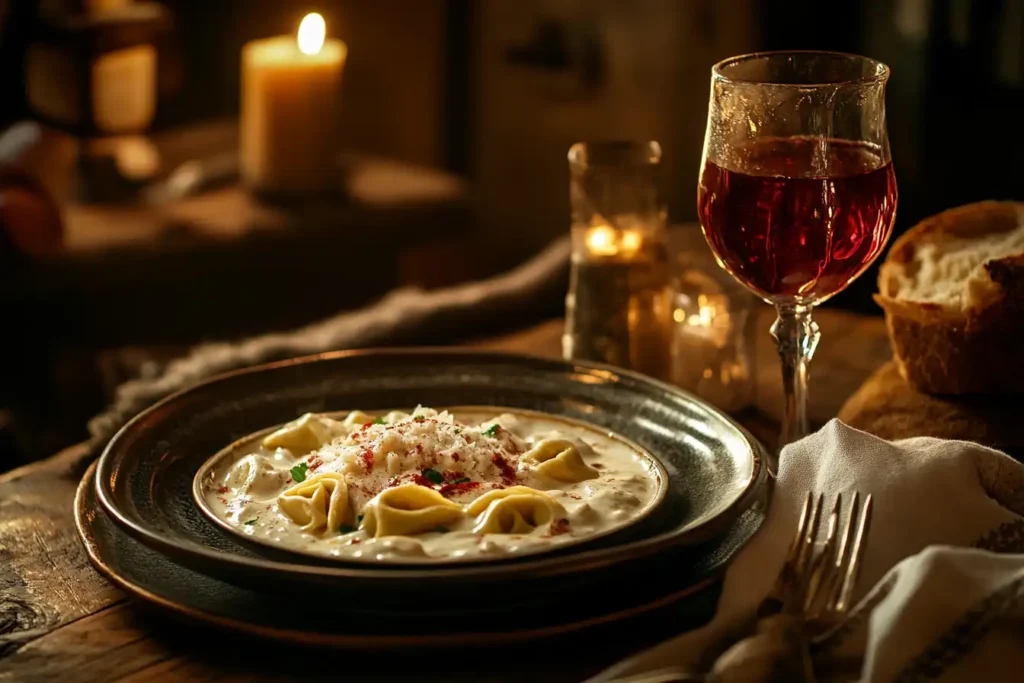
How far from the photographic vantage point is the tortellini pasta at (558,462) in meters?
1.18

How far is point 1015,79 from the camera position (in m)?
3.07

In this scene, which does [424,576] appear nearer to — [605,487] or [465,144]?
[605,487]

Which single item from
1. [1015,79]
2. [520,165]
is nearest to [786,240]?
[1015,79]

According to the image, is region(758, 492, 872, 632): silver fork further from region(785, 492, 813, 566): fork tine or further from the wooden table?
the wooden table

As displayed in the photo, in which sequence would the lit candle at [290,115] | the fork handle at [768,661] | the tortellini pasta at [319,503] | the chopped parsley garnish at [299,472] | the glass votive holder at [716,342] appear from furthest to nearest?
1. the lit candle at [290,115]
2. the glass votive holder at [716,342]
3. the chopped parsley garnish at [299,472]
4. the tortellini pasta at [319,503]
5. the fork handle at [768,661]

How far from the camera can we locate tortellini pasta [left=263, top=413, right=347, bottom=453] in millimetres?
1271

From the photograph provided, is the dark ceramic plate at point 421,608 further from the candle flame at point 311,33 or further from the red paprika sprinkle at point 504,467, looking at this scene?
the candle flame at point 311,33

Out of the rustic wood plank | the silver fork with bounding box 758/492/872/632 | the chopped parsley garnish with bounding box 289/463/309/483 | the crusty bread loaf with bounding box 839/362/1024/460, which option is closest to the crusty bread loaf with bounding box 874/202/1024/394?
the crusty bread loaf with bounding box 839/362/1024/460

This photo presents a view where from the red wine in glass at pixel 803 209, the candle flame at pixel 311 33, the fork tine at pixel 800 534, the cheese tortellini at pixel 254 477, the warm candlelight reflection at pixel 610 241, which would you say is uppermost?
the candle flame at pixel 311 33

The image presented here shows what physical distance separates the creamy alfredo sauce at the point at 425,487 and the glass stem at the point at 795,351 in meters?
0.19

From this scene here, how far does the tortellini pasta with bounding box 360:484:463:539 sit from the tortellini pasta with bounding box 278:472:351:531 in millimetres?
23

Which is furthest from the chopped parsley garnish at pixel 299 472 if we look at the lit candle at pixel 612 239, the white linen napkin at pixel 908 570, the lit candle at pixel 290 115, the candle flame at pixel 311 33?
the lit candle at pixel 290 115

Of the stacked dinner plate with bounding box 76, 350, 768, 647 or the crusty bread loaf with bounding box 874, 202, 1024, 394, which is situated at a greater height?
the crusty bread loaf with bounding box 874, 202, 1024, 394

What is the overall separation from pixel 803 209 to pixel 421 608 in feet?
1.89
